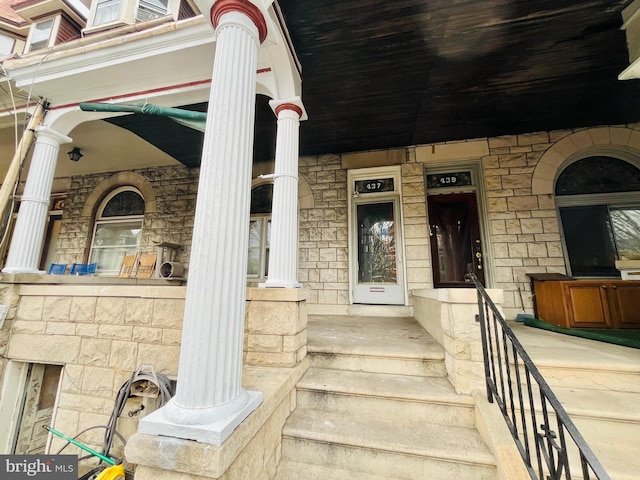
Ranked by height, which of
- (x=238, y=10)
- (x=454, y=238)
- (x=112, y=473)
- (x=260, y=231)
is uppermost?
(x=238, y=10)

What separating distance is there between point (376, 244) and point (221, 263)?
348cm

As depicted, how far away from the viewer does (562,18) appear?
2.28 metres

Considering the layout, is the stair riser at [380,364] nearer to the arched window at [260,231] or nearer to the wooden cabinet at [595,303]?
the wooden cabinet at [595,303]

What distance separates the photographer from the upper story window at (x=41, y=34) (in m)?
3.95

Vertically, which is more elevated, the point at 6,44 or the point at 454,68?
the point at 6,44

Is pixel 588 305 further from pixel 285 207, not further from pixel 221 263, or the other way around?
pixel 221 263

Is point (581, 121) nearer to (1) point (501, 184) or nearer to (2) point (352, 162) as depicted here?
(1) point (501, 184)

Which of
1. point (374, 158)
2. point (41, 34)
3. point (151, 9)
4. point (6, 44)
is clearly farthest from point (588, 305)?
point (6, 44)

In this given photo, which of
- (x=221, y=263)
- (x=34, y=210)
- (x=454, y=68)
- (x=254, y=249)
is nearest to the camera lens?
(x=221, y=263)

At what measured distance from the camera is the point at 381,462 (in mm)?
1499

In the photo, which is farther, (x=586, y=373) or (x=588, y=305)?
(x=588, y=305)

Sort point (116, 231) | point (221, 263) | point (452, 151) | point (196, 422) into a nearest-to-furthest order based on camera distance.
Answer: point (196, 422)
point (221, 263)
point (452, 151)
point (116, 231)

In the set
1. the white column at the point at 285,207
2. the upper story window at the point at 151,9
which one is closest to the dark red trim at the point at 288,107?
the white column at the point at 285,207

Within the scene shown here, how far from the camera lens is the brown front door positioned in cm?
411
